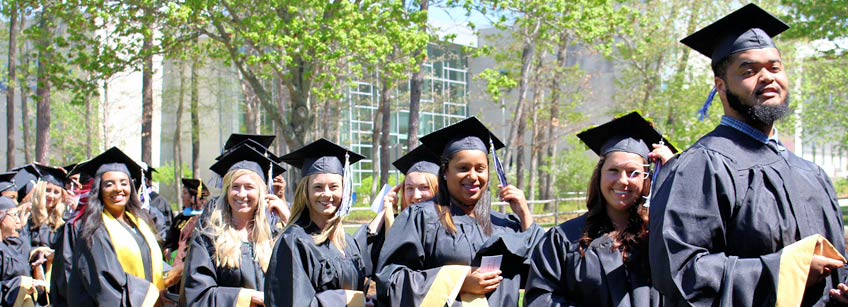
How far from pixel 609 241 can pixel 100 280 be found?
137 inches

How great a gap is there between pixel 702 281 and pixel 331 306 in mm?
2274

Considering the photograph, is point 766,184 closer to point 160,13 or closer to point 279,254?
point 279,254

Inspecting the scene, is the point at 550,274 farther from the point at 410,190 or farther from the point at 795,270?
the point at 410,190

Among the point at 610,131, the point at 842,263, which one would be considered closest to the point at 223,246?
the point at 610,131

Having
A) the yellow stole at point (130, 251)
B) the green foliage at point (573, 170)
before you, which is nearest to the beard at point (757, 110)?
the yellow stole at point (130, 251)

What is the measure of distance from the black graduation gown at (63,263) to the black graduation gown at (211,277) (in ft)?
3.86

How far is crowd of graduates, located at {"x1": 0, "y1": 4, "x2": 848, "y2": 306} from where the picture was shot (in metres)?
3.28

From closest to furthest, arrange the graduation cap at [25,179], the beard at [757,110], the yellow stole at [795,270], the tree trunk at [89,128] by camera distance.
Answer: the yellow stole at [795,270]
the beard at [757,110]
the graduation cap at [25,179]
the tree trunk at [89,128]

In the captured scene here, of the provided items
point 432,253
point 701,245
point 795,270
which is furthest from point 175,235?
point 795,270

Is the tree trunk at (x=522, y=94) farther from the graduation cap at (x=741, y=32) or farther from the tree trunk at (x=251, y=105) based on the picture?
the graduation cap at (x=741, y=32)

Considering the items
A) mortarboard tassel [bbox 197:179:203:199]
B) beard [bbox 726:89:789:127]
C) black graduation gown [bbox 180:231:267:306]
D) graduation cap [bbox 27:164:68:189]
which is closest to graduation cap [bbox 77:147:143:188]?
black graduation gown [bbox 180:231:267:306]

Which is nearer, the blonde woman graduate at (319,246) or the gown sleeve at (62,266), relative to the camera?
the blonde woman graduate at (319,246)

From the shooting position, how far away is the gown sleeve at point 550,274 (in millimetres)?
4180

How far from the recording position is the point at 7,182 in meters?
9.52
